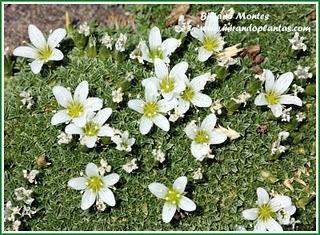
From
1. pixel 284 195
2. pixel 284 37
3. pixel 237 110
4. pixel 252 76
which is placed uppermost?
pixel 284 37

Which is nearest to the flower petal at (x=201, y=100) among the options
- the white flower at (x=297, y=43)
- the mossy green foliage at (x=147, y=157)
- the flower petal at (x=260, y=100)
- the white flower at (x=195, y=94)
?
the white flower at (x=195, y=94)

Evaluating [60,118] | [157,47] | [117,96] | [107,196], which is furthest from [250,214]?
Result: [60,118]

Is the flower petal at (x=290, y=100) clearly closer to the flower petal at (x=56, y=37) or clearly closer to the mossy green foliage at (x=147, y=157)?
the mossy green foliage at (x=147, y=157)

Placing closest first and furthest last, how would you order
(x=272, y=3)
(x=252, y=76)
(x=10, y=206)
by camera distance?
(x=10, y=206)
(x=252, y=76)
(x=272, y=3)

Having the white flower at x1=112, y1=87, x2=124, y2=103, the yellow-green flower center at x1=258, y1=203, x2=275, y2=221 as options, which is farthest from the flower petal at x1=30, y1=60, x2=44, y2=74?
the yellow-green flower center at x1=258, y1=203, x2=275, y2=221

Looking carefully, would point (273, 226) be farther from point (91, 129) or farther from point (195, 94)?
point (91, 129)

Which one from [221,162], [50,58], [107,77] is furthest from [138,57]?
[221,162]

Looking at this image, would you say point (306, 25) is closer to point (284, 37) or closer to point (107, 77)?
point (284, 37)
